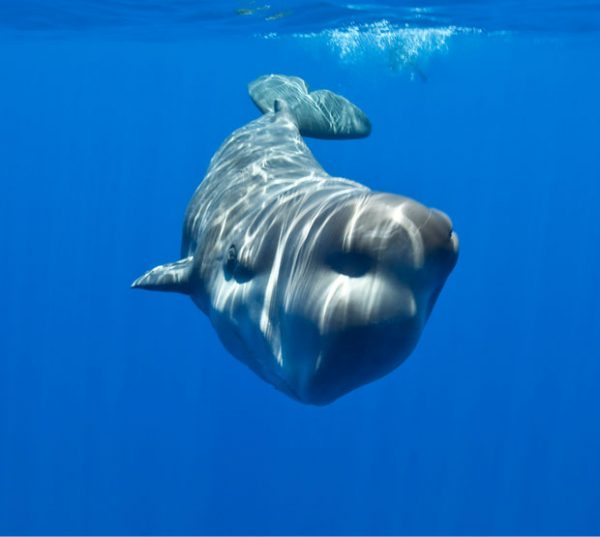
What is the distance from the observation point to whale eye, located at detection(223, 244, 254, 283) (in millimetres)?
4102

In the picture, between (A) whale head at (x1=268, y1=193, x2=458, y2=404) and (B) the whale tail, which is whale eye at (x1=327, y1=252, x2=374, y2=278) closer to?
(A) whale head at (x1=268, y1=193, x2=458, y2=404)

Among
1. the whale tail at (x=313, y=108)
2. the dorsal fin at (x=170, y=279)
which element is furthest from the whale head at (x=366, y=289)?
the whale tail at (x=313, y=108)

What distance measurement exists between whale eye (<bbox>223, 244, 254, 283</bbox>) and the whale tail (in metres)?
4.66

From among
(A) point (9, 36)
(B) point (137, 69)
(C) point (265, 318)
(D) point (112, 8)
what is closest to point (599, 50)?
(D) point (112, 8)

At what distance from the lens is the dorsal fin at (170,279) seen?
5789 mm

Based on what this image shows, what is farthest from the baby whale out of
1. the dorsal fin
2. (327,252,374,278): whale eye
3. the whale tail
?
the whale tail

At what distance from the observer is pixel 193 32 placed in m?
26.6

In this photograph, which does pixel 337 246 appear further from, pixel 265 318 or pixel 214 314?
pixel 214 314

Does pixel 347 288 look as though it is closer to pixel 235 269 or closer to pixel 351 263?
pixel 351 263

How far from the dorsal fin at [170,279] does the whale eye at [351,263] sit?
9.43 ft

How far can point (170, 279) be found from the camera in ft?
19.2

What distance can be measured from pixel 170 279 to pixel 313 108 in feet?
13.8

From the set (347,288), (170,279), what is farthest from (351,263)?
(170,279)

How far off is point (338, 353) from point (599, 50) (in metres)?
32.4
